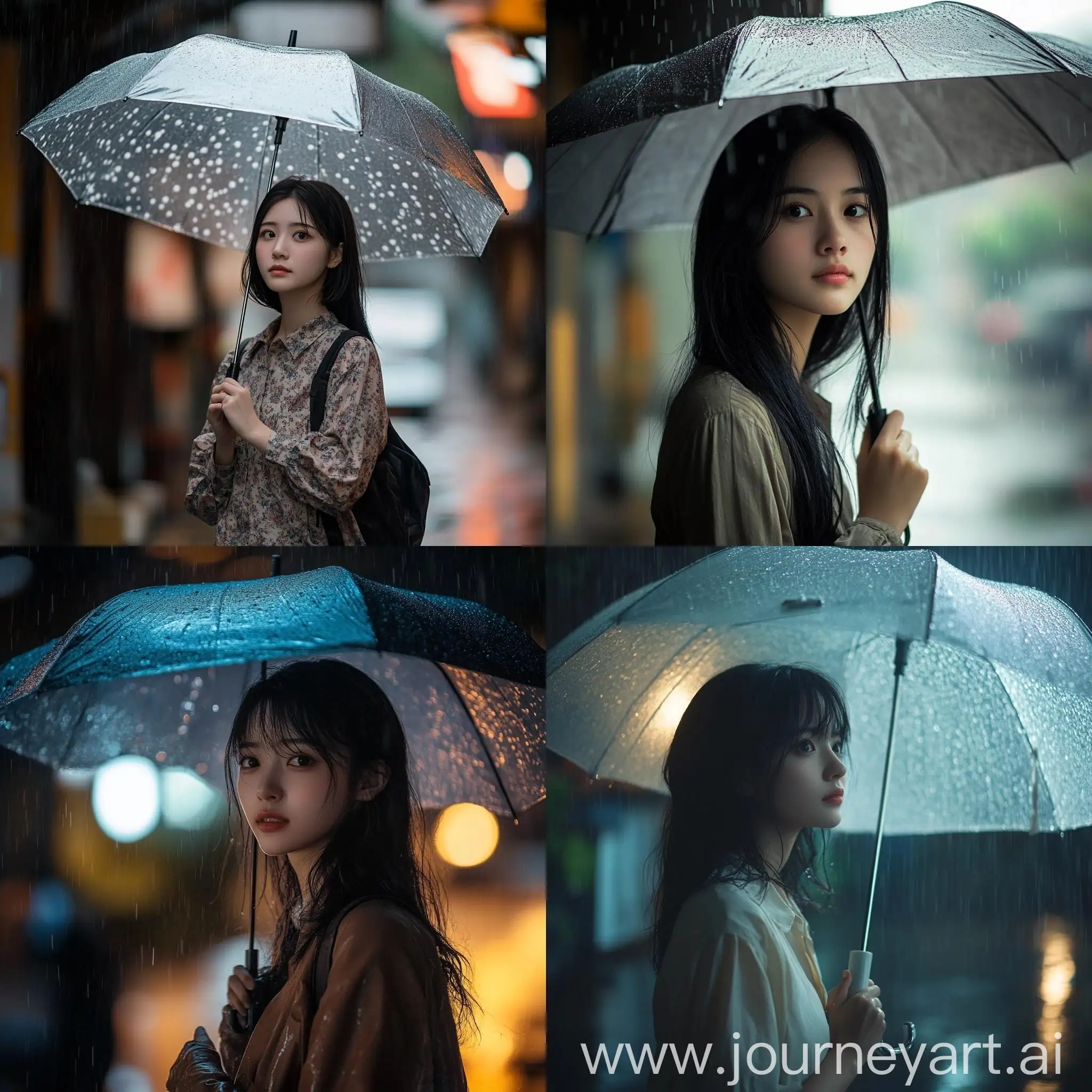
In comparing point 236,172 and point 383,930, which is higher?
point 236,172

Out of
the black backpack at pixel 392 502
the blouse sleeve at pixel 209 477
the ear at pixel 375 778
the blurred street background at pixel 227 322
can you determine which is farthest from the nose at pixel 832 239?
the ear at pixel 375 778

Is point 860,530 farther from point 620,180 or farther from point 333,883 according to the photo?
point 333,883

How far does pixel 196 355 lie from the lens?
284cm

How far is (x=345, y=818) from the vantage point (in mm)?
2797

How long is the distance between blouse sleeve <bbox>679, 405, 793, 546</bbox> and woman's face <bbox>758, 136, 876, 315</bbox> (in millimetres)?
279

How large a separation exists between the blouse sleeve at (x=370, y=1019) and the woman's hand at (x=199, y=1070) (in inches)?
9.3

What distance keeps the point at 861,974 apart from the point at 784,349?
4.42 ft

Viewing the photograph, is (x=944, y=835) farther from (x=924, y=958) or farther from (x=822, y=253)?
(x=822, y=253)

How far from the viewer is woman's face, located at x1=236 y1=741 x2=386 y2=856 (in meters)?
2.79

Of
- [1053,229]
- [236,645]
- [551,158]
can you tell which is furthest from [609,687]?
[1053,229]

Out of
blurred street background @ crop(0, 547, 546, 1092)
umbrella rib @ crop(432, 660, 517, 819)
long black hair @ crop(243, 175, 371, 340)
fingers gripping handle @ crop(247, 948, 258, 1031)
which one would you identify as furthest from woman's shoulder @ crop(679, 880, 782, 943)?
long black hair @ crop(243, 175, 371, 340)

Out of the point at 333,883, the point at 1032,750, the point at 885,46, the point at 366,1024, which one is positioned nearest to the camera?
the point at 885,46

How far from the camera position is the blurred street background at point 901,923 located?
9.41 feet

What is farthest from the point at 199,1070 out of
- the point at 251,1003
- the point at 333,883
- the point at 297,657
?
the point at 297,657
